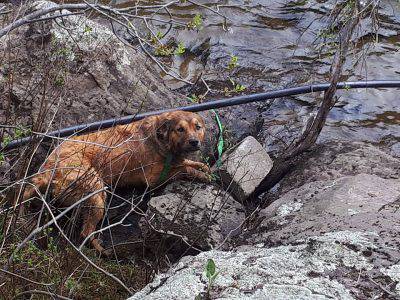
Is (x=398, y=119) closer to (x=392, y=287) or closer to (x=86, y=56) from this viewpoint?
(x=86, y=56)

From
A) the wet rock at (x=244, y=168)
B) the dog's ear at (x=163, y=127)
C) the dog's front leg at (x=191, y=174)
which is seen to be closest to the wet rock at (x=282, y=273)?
the wet rock at (x=244, y=168)

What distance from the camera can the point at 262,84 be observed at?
29.9 feet

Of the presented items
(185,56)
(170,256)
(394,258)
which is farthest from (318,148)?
(185,56)

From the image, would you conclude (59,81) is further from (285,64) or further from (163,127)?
(285,64)

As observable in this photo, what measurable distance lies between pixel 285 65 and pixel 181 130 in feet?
12.2

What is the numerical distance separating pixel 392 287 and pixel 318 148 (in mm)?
3271

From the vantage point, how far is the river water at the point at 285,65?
802 cm

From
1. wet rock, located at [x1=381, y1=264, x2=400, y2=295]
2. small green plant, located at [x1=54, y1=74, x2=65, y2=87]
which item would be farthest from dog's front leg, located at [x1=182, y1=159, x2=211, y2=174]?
wet rock, located at [x1=381, y1=264, x2=400, y2=295]

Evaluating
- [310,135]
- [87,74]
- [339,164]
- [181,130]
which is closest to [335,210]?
[339,164]

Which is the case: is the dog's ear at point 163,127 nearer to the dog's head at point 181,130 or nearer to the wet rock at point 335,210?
the dog's head at point 181,130

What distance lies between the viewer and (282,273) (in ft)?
9.77

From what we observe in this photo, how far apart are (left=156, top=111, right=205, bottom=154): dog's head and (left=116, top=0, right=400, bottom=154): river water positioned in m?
1.10

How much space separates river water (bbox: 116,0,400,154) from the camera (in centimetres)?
802

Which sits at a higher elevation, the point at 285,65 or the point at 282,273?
the point at 285,65
